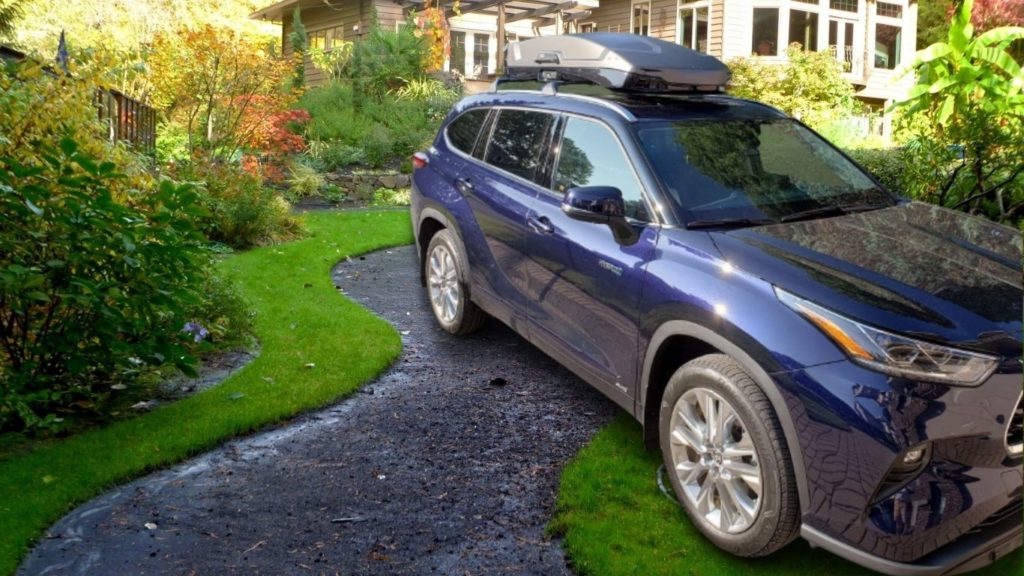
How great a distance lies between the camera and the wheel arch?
329 cm

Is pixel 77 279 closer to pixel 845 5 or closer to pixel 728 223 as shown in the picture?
pixel 728 223

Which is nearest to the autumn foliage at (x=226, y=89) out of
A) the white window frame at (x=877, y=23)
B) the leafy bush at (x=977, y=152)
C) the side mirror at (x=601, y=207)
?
the leafy bush at (x=977, y=152)

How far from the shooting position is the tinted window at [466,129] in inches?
263

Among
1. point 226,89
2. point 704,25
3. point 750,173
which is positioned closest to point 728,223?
point 750,173

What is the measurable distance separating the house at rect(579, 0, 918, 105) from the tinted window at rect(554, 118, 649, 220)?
22.3 meters

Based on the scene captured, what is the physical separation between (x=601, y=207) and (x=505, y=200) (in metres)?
1.54

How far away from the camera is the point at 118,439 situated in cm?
505

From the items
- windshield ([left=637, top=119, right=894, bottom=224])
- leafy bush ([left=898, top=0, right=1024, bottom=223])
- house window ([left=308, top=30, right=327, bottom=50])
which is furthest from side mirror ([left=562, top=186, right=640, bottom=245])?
house window ([left=308, top=30, right=327, bottom=50])

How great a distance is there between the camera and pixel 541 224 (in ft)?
17.3

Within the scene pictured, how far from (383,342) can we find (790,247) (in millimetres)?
3955

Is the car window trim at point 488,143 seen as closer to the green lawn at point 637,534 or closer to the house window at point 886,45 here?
the green lawn at point 637,534

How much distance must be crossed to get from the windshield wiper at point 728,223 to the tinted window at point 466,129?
8.88 ft

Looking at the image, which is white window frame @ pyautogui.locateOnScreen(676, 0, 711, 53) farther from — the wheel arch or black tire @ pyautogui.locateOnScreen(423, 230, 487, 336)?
the wheel arch

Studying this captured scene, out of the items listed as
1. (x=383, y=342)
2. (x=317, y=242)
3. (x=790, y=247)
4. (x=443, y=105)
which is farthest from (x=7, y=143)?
(x=443, y=105)
